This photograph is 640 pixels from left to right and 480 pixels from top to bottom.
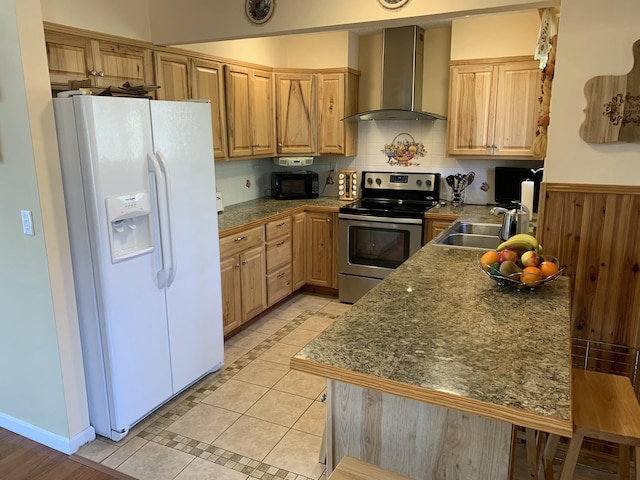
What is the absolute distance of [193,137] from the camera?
8.90 feet

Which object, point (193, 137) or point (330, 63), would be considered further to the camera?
point (330, 63)

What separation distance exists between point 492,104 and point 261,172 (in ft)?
7.50

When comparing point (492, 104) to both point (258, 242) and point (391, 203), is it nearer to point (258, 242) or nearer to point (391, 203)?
point (391, 203)

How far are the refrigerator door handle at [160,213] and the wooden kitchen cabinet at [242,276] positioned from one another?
82 centimetres

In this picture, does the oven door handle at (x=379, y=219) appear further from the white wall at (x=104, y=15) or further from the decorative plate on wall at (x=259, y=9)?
the white wall at (x=104, y=15)

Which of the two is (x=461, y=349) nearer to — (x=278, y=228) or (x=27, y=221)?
(x=27, y=221)

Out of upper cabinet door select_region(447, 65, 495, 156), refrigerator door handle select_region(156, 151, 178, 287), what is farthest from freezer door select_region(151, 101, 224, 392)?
upper cabinet door select_region(447, 65, 495, 156)

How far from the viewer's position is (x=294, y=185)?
15.6 ft

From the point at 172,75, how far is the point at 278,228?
1.48 metres

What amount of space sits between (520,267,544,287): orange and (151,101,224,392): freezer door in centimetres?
177

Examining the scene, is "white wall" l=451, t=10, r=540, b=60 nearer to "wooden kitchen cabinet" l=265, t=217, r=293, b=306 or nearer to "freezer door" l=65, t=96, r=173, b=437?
"wooden kitchen cabinet" l=265, t=217, r=293, b=306

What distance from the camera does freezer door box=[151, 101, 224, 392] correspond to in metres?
2.58

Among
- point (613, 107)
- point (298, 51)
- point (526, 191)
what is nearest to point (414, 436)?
point (613, 107)

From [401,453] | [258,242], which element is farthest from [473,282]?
[258,242]
